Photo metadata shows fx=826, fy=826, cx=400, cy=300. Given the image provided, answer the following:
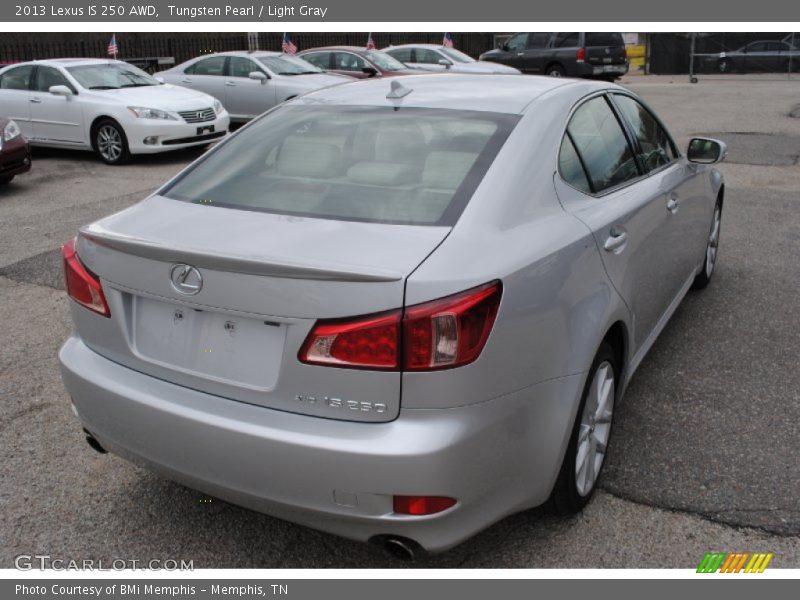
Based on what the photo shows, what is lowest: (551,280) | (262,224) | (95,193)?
(95,193)

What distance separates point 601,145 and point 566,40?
73.9ft

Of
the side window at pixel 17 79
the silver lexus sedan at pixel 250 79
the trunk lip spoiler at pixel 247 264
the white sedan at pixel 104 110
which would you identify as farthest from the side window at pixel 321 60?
the trunk lip spoiler at pixel 247 264

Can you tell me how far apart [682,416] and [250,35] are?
91.8 ft

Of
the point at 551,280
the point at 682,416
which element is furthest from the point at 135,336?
the point at 682,416

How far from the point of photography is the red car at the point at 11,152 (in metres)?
10.0

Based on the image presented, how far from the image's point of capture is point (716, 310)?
5391 millimetres

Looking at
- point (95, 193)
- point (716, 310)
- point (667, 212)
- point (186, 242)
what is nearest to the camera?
point (186, 242)

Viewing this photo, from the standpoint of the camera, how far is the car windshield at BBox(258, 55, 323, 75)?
50.3ft

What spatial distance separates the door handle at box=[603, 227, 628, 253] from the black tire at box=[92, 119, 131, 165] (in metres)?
10.3

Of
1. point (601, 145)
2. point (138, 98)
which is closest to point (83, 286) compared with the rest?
point (601, 145)

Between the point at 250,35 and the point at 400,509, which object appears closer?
the point at 400,509

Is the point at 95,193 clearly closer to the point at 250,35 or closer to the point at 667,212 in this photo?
the point at 667,212

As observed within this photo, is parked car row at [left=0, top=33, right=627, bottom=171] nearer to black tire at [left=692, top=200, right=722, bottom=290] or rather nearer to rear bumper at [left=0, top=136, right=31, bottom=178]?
rear bumper at [left=0, top=136, right=31, bottom=178]

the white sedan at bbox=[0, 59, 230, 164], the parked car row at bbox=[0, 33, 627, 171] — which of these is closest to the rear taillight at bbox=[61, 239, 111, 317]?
the parked car row at bbox=[0, 33, 627, 171]
